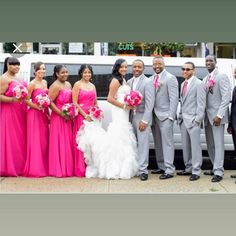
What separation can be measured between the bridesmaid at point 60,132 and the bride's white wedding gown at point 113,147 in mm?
243

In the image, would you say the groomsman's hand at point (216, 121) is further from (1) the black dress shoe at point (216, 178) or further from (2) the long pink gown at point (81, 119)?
(2) the long pink gown at point (81, 119)

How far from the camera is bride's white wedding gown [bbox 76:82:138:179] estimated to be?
23.1 ft

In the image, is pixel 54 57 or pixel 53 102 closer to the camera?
pixel 53 102

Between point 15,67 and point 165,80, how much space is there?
2.18 m

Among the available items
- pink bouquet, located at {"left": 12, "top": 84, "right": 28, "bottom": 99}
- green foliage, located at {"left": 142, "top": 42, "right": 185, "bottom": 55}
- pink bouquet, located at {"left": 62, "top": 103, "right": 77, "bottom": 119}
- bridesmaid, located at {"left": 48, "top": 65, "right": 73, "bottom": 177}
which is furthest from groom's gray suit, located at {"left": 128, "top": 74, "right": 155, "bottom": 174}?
green foliage, located at {"left": 142, "top": 42, "right": 185, "bottom": 55}

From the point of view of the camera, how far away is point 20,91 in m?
6.78

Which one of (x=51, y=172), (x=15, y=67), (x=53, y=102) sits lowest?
(x=51, y=172)

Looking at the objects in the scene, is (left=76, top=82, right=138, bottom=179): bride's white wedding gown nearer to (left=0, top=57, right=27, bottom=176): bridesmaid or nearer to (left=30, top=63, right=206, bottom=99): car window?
(left=0, top=57, right=27, bottom=176): bridesmaid

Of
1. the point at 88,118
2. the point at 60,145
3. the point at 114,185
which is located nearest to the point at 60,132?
the point at 60,145

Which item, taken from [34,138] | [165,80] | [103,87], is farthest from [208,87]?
[34,138]

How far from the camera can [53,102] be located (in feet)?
23.8

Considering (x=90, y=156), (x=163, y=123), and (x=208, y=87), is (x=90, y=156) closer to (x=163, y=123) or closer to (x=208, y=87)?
(x=163, y=123)

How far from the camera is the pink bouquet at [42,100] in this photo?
7.00 meters

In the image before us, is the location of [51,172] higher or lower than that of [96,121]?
lower
